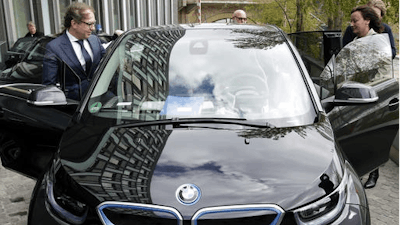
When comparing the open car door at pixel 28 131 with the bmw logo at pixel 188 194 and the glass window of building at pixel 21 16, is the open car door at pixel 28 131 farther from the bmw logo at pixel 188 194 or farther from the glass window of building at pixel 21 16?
the glass window of building at pixel 21 16

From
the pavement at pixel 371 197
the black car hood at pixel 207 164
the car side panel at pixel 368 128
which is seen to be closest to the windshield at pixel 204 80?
the black car hood at pixel 207 164

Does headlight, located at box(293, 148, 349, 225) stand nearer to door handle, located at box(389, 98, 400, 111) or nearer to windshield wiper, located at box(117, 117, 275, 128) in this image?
windshield wiper, located at box(117, 117, 275, 128)

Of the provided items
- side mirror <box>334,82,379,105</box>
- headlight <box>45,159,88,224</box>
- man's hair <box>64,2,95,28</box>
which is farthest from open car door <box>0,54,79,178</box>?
side mirror <box>334,82,379,105</box>

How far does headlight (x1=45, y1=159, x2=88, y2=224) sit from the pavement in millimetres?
1935

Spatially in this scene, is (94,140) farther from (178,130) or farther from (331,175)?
(331,175)

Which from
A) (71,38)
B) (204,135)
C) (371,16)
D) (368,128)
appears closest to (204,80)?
(204,135)

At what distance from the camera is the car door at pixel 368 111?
144 inches

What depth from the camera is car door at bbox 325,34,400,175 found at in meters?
3.65

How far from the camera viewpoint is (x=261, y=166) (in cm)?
231

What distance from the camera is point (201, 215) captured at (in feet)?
Result: 6.70

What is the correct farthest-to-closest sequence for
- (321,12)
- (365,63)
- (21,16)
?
1. (321,12)
2. (21,16)
3. (365,63)

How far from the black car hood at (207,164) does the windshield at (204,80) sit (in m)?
0.23

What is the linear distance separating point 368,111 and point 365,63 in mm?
455

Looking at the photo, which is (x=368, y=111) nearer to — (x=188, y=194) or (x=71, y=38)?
(x=188, y=194)
